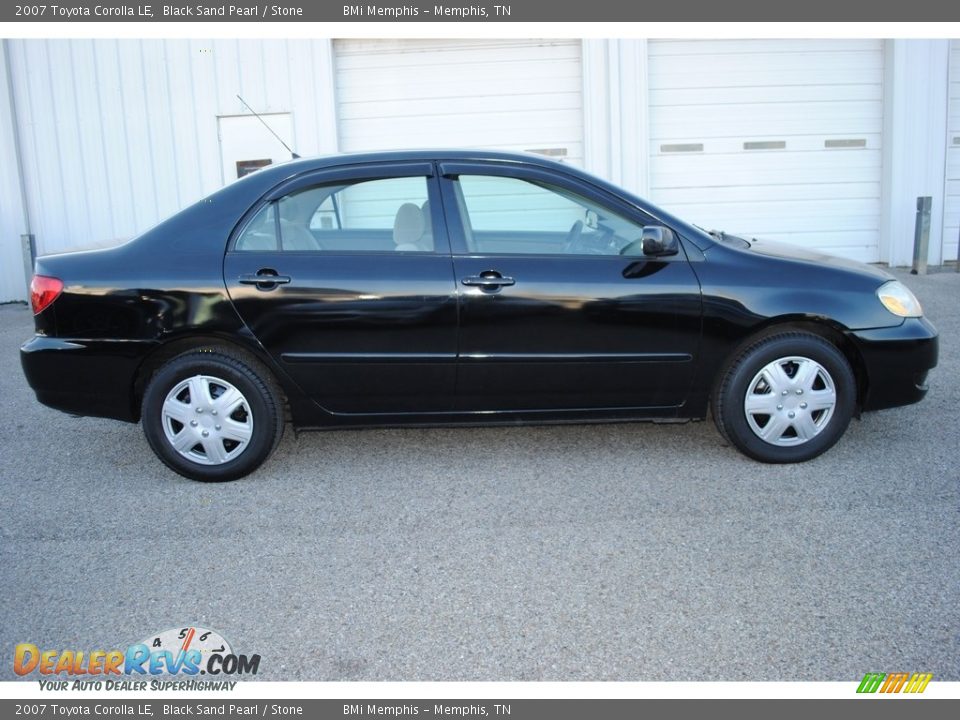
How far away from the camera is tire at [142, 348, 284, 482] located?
425 centimetres

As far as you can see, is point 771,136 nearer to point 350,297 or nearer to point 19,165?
point 350,297

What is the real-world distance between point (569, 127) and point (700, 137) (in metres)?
1.51

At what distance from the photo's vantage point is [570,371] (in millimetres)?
4328

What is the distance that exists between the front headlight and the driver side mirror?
1.11m

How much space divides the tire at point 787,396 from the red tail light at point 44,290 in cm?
328

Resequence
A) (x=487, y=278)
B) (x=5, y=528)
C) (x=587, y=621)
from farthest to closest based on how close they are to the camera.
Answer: (x=487, y=278) < (x=5, y=528) < (x=587, y=621)

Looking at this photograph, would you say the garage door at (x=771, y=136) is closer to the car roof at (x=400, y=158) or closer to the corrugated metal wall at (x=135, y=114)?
the corrugated metal wall at (x=135, y=114)

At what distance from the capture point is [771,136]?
33.2 ft

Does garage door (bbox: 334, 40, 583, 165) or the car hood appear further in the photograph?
garage door (bbox: 334, 40, 583, 165)

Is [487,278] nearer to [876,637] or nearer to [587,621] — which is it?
[587,621]

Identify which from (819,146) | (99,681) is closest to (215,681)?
(99,681)

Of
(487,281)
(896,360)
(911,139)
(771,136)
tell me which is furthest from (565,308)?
(911,139)

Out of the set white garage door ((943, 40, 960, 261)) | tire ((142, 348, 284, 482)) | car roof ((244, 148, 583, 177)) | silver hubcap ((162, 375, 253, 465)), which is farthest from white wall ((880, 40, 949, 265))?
silver hubcap ((162, 375, 253, 465))

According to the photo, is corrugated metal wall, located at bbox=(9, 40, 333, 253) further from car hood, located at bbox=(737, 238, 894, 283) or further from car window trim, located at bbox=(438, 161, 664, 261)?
car hood, located at bbox=(737, 238, 894, 283)
